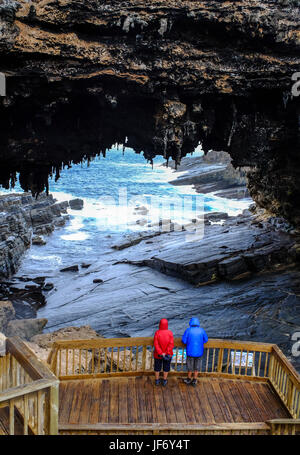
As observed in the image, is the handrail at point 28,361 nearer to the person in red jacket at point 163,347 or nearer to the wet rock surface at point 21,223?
the person in red jacket at point 163,347

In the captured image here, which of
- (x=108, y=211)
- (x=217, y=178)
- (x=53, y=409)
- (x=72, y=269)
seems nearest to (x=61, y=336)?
(x=53, y=409)

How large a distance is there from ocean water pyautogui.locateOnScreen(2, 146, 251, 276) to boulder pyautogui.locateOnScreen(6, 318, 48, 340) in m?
8.62

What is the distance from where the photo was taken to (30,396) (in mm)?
5055

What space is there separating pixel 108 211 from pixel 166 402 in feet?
151

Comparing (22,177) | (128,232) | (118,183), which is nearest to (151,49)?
(22,177)

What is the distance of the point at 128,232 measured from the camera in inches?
1582

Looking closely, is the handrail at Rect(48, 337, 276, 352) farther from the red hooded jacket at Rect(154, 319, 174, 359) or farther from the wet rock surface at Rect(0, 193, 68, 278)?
the wet rock surface at Rect(0, 193, 68, 278)

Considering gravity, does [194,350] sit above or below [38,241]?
above

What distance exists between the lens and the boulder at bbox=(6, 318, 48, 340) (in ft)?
48.0

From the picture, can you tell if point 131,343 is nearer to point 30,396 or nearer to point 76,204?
point 30,396

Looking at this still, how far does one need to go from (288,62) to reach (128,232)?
88.1ft

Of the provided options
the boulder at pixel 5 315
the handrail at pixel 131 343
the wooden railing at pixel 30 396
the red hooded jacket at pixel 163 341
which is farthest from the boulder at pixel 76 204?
the wooden railing at pixel 30 396
